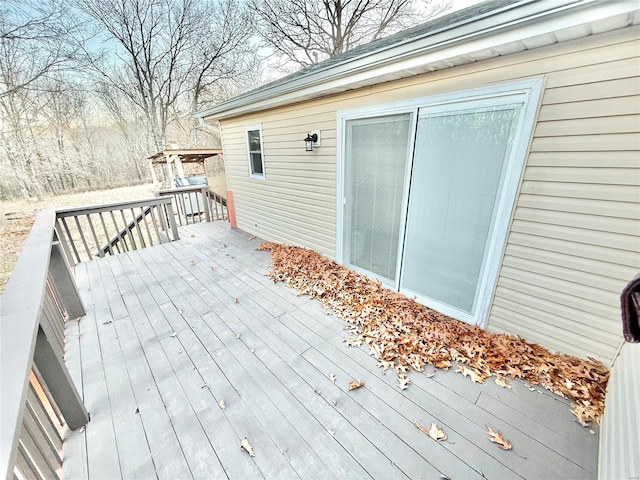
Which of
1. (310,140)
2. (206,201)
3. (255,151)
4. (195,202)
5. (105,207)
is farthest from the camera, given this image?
(195,202)

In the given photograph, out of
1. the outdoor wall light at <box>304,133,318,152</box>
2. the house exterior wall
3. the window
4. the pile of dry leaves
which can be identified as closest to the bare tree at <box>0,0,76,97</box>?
the window

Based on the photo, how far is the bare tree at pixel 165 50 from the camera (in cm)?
1117

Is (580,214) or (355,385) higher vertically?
(580,214)

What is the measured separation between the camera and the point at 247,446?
1.61 metres

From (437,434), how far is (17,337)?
232 centimetres

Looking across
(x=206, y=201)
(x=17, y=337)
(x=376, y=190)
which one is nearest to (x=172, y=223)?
(x=206, y=201)

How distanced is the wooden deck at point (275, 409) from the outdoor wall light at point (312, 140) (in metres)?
2.36

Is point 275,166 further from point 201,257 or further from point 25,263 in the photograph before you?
point 25,263

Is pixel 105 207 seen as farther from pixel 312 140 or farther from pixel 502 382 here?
pixel 502 382

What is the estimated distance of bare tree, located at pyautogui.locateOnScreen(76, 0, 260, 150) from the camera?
11.2m

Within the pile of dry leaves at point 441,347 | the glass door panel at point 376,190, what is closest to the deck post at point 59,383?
the pile of dry leaves at point 441,347

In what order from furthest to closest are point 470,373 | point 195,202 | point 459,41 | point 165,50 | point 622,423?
point 165,50, point 195,202, point 470,373, point 459,41, point 622,423

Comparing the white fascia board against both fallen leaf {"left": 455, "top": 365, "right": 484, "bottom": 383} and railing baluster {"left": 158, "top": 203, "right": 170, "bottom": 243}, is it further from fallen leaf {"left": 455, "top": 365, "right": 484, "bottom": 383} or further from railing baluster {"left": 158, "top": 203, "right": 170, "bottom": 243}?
railing baluster {"left": 158, "top": 203, "right": 170, "bottom": 243}

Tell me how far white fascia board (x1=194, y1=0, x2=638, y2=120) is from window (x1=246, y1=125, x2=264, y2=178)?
1.54m
